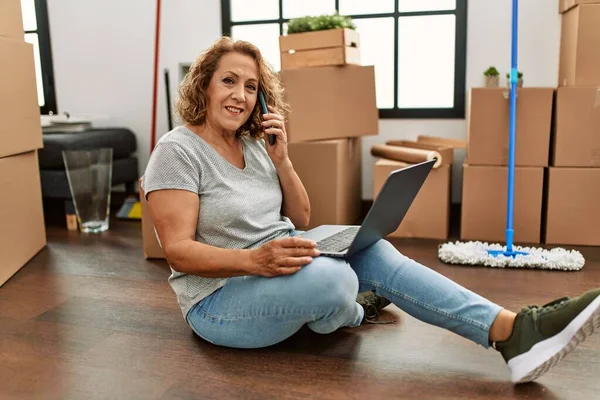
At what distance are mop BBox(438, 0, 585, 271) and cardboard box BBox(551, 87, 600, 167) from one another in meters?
0.21

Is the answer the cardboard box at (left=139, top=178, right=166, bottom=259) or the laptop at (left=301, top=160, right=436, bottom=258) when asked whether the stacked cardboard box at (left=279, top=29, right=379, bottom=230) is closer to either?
the cardboard box at (left=139, top=178, right=166, bottom=259)

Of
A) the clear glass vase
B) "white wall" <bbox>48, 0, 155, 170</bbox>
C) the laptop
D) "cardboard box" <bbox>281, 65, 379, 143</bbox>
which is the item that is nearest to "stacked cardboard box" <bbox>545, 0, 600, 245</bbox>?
"cardboard box" <bbox>281, 65, 379, 143</bbox>

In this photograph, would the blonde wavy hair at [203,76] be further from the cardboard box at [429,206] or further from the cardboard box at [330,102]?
the cardboard box at [429,206]

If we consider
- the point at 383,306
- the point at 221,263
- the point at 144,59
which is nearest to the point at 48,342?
the point at 221,263

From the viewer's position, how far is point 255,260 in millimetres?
1356

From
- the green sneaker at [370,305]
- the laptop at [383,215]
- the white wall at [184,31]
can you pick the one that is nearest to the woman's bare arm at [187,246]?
the laptop at [383,215]

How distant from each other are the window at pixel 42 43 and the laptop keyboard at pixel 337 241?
2643mm

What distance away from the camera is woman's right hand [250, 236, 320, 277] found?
1.35 meters

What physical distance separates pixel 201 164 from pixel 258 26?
6.93ft

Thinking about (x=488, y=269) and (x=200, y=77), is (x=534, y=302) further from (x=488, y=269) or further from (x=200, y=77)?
(x=200, y=77)

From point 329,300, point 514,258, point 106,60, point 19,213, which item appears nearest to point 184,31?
point 106,60

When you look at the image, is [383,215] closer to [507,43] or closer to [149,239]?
[149,239]

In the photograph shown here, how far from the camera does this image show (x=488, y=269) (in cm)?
227

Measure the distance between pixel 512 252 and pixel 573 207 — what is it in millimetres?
437
